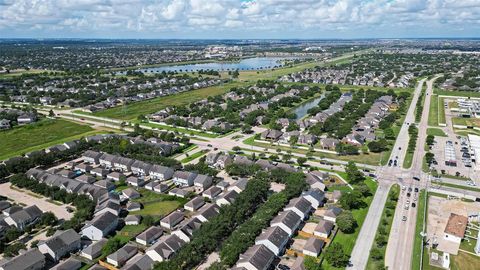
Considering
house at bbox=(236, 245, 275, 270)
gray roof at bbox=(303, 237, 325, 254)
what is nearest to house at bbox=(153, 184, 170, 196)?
house at bbox=(236, 245, 275, 270)

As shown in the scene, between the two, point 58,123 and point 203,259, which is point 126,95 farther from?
point 203,259

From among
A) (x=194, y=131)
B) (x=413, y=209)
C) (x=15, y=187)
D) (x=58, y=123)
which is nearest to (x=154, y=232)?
(x=15, y=187)

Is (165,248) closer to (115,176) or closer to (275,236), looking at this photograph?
(275,236)

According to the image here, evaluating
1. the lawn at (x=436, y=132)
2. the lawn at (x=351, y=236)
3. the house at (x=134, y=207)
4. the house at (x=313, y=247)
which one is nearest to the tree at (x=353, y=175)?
the lawn at (x=351, y=236)

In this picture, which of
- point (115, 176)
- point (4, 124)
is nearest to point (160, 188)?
point (115, 176)

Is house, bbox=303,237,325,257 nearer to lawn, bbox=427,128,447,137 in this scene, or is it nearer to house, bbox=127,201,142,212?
house, bbox=127,201,142,212

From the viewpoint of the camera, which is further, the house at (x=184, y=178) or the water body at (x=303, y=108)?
the water body at (x=303, y=108)

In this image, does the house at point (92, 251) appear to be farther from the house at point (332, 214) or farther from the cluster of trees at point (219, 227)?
the house at point (332, 214)
